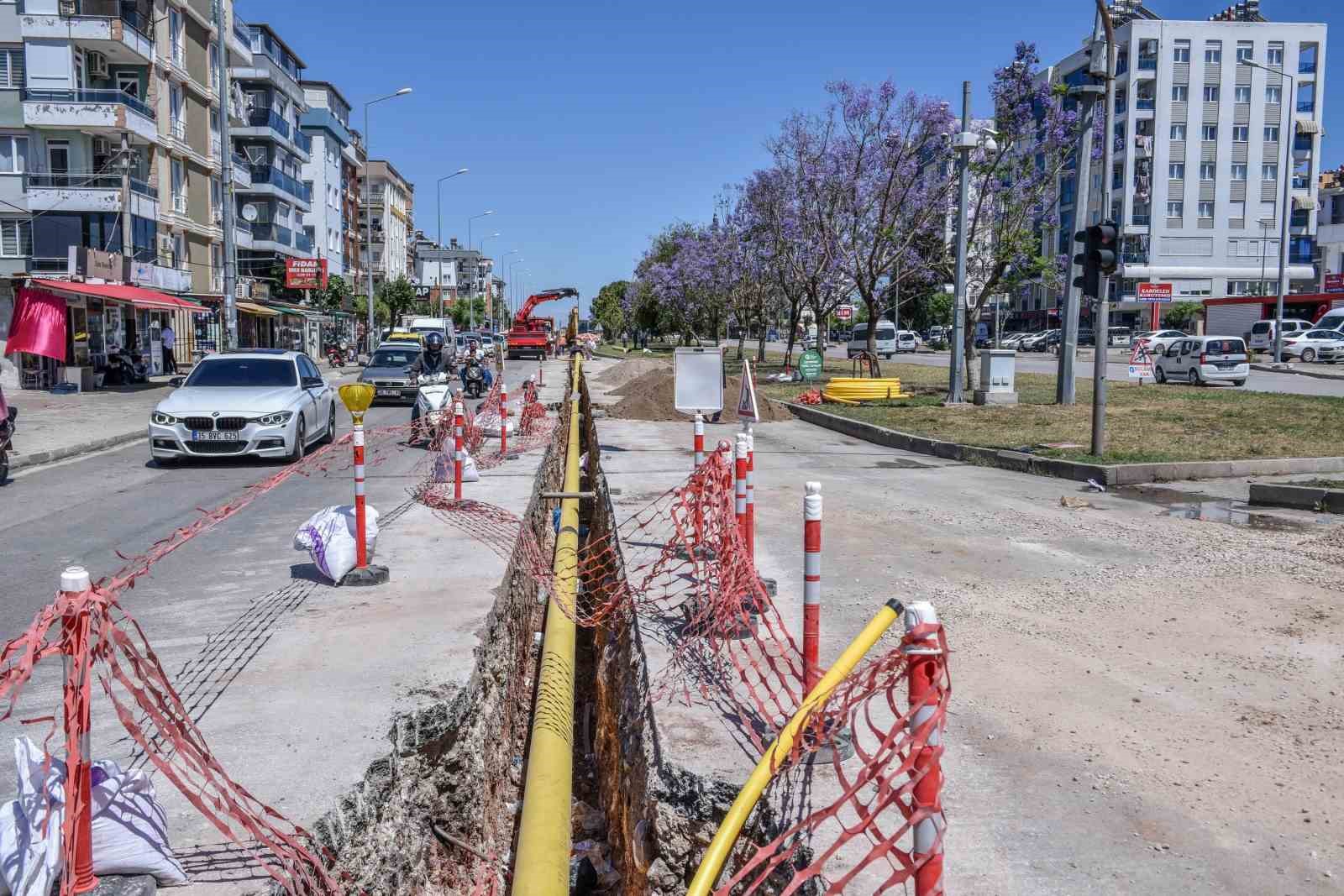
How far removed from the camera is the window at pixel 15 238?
35188 mm

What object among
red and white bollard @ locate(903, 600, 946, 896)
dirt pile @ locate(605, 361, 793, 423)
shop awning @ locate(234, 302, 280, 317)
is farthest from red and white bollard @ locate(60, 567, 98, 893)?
shop awning @ locate(234, 302, 280, 317)

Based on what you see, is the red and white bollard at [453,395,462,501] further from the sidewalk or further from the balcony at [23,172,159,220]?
the balcony at [23,172,159,220]

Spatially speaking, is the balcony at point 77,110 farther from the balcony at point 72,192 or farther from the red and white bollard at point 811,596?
the red and white bollard at point 811,596

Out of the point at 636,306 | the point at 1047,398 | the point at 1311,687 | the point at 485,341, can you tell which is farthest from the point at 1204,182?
the point at 1311,687

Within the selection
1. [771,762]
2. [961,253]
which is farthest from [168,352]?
[771,762]

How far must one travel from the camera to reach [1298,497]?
11.5 meters

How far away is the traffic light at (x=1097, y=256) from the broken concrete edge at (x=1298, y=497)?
3.54 m

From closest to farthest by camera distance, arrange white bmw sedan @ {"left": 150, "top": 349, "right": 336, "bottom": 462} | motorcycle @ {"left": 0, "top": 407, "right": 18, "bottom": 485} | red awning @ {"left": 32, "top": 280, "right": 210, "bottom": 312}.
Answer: motorcycle @ {"left": 0, "top": 407, "right": 18, "bottom": 485} → white bmw sedan @ {"left": 150, "top": 349, "right": 336, "bottom": 462} → red awning @ {"left": 32, "top": 280, "right": 210, "bottom": 312}

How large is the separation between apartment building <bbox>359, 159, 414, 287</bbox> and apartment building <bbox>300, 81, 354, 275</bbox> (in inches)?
454

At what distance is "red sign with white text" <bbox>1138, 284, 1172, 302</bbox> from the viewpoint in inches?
2562

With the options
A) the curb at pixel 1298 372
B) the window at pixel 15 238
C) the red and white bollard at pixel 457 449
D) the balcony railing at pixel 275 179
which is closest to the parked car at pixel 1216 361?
the curb at pixel 1298 372

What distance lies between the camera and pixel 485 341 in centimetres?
5709

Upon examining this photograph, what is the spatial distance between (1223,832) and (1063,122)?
24860 millimetres

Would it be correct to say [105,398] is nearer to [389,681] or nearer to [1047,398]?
[1047,398]
